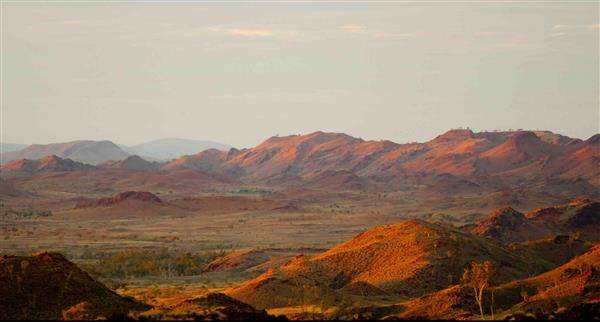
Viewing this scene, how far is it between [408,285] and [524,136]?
144 meters

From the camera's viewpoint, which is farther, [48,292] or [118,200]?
[118,200]

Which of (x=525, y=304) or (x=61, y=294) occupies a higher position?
(x=61, y=294)

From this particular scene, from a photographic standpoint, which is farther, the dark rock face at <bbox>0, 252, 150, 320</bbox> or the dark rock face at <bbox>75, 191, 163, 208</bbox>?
the dark rock face at <bbox>75, 191, 163, 208</bbox>

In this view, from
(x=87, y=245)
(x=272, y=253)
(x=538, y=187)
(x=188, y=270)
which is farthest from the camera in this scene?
(x=538, y=187)

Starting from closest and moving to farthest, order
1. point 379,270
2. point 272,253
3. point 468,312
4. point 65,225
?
point 468,312 → point 379,270 → point 272,253 → point 65,225

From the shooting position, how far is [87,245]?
245ft

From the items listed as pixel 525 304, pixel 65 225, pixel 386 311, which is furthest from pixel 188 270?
pixel 65 225

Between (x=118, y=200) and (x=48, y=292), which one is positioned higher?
(x=48, y=292)

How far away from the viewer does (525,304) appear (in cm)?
3466

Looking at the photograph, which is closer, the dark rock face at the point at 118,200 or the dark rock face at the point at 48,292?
the dark rock face at the point at 48,292

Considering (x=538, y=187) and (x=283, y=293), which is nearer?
(x=283, y=293)

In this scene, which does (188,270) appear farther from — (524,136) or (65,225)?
(524,136)

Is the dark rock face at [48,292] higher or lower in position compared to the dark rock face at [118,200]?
higher

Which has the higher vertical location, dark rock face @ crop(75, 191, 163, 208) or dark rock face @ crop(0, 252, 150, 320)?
dark rock face @ crop(0, 252, 150, 320)
